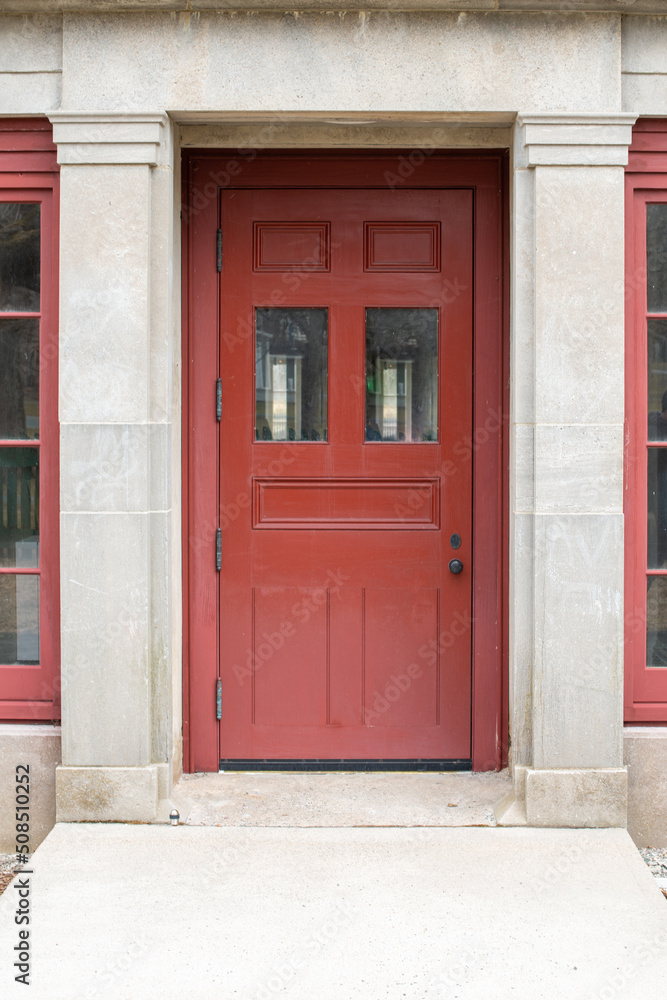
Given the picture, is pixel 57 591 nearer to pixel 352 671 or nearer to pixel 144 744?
pixel 144 744

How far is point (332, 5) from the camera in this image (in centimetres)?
380

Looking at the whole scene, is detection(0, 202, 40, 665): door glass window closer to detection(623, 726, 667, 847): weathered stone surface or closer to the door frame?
the door frame

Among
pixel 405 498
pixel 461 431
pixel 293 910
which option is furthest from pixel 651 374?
pixel 293 910

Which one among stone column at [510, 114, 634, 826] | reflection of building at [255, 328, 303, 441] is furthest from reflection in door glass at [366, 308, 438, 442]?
stone column at [510, 114, 634, 826]

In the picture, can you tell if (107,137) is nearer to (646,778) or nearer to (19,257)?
(19,257)

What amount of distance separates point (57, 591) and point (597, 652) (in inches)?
95.4

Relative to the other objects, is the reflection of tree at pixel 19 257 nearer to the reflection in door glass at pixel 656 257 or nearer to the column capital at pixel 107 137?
the column capital at pixel 107 137

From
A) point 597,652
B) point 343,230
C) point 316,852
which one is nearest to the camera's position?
point 316,852

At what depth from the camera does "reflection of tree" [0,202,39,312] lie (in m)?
4.15

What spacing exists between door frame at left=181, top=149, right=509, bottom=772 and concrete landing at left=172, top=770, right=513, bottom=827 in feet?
0.65

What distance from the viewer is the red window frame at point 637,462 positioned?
409 centimetres

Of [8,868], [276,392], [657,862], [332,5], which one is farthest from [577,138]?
[8,868]

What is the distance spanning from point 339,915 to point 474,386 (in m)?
2.45

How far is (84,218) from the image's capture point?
3893 millimetres
